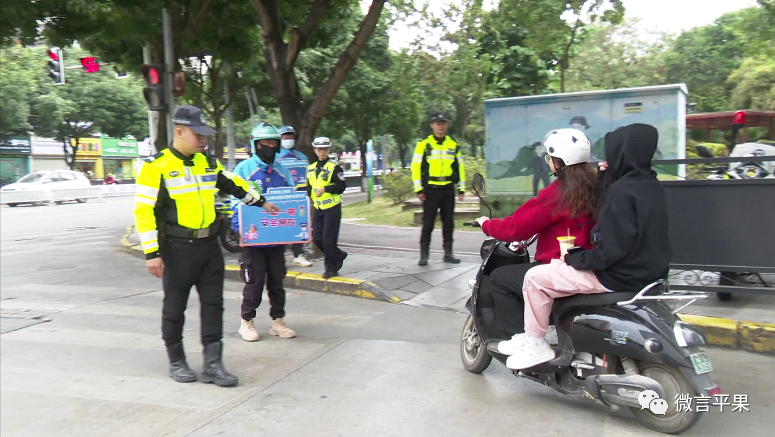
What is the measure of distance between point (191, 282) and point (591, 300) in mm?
2639

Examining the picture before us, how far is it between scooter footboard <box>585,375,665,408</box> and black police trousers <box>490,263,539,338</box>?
592 mm

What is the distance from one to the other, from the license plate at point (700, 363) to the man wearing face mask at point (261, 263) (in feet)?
10.9

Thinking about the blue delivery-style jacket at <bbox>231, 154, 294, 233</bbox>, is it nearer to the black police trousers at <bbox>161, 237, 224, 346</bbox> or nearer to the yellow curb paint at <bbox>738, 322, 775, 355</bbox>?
the black police trousers at <bbox>161, 237, 224, 346</bbox>

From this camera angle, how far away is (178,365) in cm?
432

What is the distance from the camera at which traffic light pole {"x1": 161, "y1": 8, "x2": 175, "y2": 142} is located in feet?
29.7

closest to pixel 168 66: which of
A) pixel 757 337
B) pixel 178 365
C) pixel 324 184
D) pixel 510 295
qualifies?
pixel 324 184

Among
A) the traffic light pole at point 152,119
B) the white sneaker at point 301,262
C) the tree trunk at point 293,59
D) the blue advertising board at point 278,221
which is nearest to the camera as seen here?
the blue advertising board at point 278,221

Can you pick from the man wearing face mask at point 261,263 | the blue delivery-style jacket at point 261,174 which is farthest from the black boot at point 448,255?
the man wearing face mask at point 261,263

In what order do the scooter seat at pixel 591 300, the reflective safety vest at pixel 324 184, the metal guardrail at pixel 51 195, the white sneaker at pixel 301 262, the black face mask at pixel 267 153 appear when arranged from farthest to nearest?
the metal guardrail at pixel 51 195, the white sneaker at pixel 301 262, the reflective safety vest at pixel 324 184, the black face mask at pixel 267 153, the scooter seat at pixel 591 300

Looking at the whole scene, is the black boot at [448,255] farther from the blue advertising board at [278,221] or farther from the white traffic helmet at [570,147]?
the white traffic helmet at [570,147]

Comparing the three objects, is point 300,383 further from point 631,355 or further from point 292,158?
point 292,158

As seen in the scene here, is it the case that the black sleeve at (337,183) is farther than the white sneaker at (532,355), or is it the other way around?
the black sleeve at (337,183)

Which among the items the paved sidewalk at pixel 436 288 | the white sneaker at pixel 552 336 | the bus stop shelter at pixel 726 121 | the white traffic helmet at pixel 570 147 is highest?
the bus stop shelter at pixel 726 121

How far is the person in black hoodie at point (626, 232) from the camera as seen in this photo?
10.4 ft
